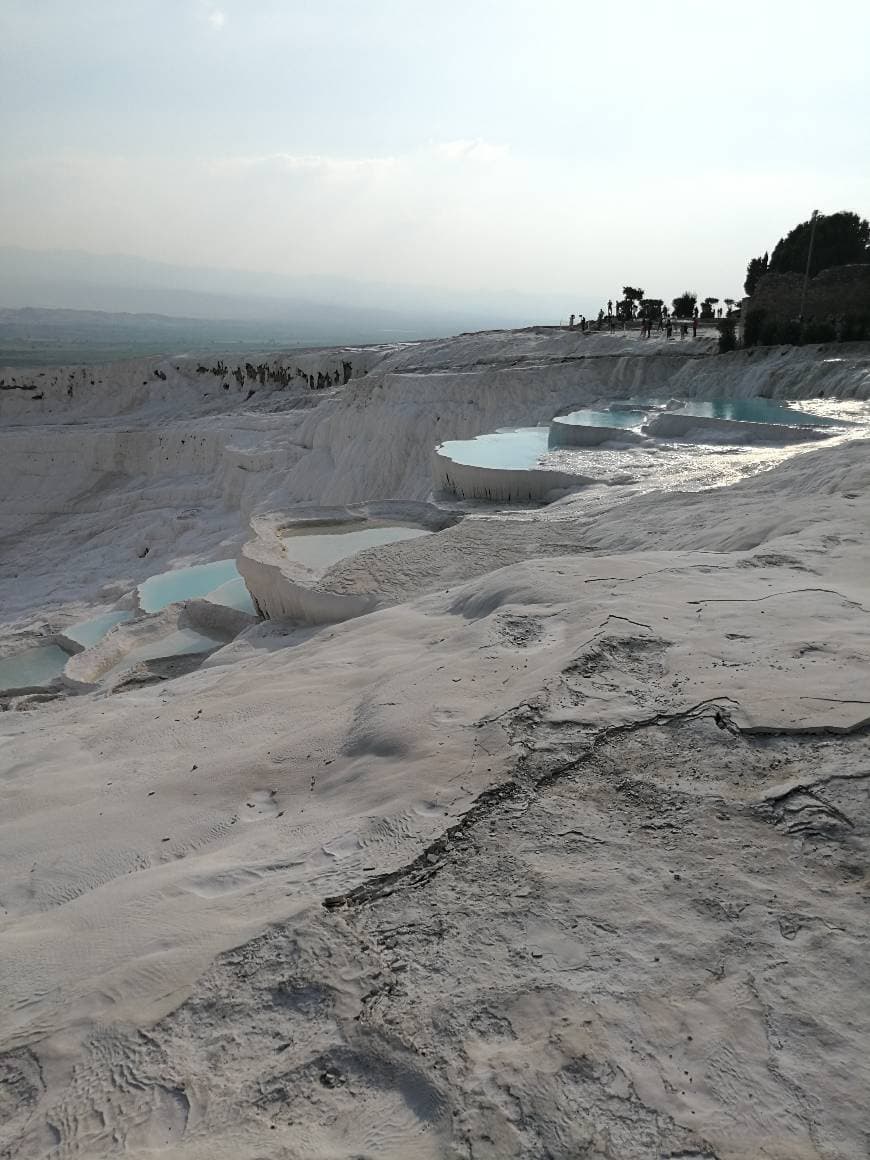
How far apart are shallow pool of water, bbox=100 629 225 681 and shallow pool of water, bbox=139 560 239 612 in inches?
42.6

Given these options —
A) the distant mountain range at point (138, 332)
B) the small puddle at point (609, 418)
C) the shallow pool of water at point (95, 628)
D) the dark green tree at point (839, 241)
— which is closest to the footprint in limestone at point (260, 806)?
the shallow pool of water at point (95, 628)

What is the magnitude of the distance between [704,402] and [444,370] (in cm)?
964

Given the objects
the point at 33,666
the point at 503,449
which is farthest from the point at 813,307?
the point at 33,666

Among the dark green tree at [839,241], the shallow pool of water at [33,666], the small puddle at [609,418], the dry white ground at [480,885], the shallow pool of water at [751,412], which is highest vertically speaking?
the dark green tree at [839,241]

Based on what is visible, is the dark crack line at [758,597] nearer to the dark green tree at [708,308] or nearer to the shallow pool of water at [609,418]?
the shallow pool of water at [609,418]

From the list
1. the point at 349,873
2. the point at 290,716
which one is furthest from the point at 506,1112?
the point at 290,716

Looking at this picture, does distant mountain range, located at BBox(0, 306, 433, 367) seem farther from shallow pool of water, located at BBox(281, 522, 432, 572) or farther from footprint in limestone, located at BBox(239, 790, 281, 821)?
footprint in limestone, located at BBox(239, 790, 281, 821)

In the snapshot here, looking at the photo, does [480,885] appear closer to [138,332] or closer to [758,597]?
[758,597]

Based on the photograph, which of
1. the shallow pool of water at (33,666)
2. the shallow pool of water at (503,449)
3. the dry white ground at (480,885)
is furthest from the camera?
the shallow pool of water at (503,449)

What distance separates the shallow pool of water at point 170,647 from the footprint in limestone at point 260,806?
5322mm

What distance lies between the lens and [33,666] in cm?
1073

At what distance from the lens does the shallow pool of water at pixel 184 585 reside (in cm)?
1074

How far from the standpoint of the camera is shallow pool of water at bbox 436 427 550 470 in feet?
37.7

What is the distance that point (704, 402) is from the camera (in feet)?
53.8
